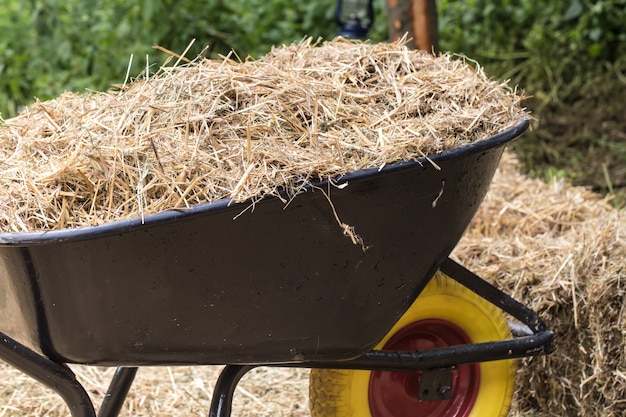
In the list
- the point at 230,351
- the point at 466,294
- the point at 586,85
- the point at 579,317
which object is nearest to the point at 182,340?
the point at 230,351

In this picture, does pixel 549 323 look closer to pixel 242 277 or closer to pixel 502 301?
pixel 502 301

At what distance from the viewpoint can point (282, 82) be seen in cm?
172

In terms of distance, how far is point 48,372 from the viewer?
1525 millimetres

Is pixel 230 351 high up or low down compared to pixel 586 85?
down

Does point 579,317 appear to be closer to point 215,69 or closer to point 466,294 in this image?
point 466,294

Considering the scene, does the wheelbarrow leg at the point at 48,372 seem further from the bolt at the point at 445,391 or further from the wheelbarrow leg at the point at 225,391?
the bolt at the point at 445,391

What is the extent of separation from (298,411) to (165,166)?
111 centimetres

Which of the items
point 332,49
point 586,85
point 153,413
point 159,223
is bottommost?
point 153,413

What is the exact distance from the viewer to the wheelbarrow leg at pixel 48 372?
1.49 m

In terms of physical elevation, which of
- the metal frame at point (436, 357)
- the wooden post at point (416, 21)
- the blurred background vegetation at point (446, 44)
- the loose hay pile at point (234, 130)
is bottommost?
the metal frame at point (436, 357)

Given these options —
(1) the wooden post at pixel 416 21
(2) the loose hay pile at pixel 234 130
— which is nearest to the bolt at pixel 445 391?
(2) the loose hay pile at pixel 234 130

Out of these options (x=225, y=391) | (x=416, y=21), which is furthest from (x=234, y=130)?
(x=416, y=21)

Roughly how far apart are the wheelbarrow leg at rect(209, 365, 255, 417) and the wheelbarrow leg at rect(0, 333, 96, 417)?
0.80 ft

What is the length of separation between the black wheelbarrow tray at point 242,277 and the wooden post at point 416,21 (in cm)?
151
